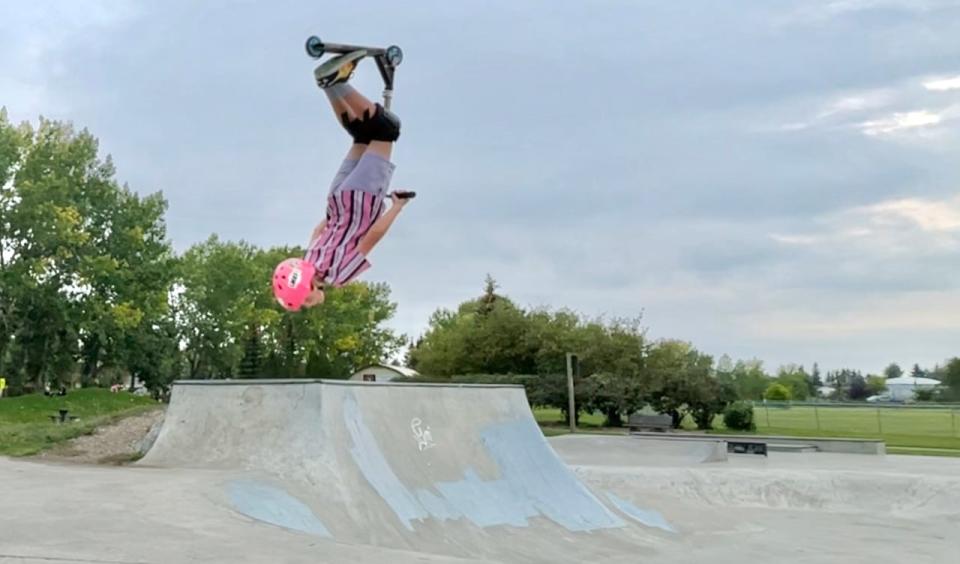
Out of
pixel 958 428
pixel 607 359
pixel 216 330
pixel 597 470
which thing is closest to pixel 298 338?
pixel 216 330

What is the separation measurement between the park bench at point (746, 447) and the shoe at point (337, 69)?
13.4 m

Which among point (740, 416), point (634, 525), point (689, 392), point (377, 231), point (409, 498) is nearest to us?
point (409, 498)

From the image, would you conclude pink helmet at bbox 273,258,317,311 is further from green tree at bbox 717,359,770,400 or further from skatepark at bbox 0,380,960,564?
green tree at bbox 717,359,770,400

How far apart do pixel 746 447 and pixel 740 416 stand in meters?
11.2

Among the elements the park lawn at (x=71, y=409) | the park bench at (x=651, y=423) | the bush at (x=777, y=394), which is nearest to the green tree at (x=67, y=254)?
the park lawn at (x=71, y=409)

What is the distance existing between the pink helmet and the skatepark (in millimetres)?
3786

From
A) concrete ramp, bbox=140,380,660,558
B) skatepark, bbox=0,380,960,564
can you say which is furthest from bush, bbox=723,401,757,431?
concrete ramp, bbox=140,380,660,558

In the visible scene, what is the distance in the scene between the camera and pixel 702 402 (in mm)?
32344

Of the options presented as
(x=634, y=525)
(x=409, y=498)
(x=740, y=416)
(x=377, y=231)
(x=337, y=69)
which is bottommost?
(x=634, y=525)

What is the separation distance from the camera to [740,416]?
3186 cm

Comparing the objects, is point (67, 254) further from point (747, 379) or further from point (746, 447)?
point (747, 379)

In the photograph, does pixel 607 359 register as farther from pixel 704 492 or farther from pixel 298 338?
pixel 298 338

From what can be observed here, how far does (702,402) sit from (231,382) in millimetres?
24899

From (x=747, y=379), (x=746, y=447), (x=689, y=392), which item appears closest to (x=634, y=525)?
(x=746, y=447)
